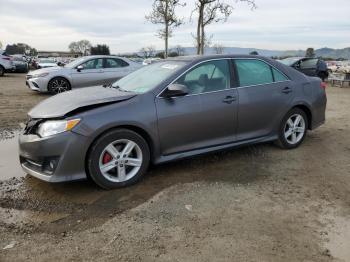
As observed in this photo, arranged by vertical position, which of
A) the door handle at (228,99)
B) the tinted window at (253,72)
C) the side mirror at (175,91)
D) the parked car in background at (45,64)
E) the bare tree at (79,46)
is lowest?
the parked car in background at (45,64)

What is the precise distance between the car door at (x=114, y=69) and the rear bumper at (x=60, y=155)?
9.21 meters

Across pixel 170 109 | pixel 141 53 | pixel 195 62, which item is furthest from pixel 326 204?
pixel 141 53

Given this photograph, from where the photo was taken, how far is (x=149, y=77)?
5.32m

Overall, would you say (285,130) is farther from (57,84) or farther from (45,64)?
(45,64)

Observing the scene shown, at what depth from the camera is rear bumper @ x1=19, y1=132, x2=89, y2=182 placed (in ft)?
13.7

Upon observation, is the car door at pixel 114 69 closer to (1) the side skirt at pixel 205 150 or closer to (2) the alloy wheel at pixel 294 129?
(2) the alloy wheel at pixel 294 129

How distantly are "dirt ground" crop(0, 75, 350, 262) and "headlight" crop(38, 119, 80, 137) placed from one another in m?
0.71

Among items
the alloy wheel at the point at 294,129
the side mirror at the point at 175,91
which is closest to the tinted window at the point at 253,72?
the alloy wheel at the point at 294,129

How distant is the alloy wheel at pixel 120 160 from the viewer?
175 inches

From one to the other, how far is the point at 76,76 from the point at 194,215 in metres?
10.2

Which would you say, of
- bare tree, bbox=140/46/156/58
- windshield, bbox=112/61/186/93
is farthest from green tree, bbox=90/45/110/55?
windshield, bbox=112/61/186/93

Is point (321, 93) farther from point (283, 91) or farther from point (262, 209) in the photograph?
point (262, 209)

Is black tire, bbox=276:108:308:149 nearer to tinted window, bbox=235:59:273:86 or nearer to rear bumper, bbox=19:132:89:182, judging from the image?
tinted window, bbox=235:59:273:86

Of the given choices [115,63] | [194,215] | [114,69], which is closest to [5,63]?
[115,63]
